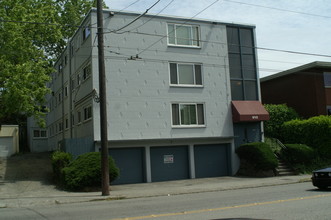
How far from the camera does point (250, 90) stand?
2641cm

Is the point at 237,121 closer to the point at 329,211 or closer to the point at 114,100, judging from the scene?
the point at 114,100

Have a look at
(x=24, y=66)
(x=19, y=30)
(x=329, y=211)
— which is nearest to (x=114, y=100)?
(x=24, y=66)

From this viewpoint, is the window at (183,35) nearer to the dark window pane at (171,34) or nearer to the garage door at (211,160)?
the dark window pane at (171,34)

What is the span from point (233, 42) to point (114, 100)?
31.0 feet

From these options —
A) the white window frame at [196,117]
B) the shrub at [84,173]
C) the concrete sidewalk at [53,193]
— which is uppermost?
the white window frame at [196,117]

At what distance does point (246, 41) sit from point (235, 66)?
2082mm

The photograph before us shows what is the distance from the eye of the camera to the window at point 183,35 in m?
24.4

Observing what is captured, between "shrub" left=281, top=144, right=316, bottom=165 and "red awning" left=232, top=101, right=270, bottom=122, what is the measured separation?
252 centimetres

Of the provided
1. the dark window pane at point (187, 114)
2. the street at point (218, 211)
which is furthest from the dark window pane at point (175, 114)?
the street at point (218, 211)

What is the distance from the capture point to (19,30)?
21625 mm

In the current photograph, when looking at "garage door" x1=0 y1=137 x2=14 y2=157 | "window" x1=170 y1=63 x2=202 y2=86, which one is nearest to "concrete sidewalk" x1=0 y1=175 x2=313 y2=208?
"window" x1=170 y1=63 x2=202 y2=86

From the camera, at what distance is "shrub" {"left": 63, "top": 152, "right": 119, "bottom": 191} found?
18172 millimetres

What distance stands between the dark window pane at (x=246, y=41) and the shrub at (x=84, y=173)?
12911mm

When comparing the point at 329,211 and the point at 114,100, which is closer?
the point at 329,211
